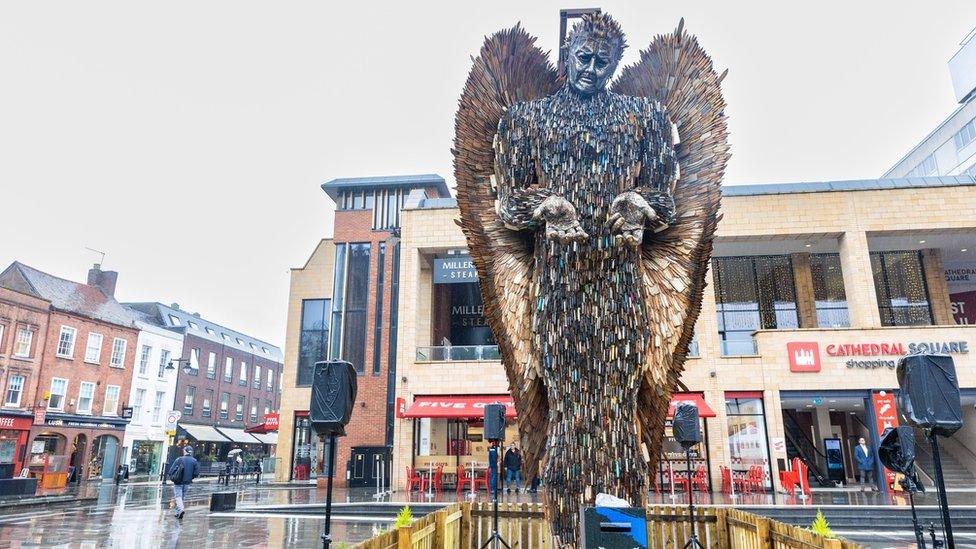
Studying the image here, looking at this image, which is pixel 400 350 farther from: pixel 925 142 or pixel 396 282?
pixel 925 142

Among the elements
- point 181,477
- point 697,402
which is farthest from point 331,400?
point 697,402

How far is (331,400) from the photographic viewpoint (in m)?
5.73

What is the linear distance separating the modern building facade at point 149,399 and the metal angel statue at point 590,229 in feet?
107

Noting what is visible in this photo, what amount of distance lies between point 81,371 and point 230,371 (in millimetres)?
14456

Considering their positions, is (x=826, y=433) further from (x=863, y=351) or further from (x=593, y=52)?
(x=593, y=52)

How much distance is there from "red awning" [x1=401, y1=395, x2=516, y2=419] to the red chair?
70.6 inches

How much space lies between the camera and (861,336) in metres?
18.2

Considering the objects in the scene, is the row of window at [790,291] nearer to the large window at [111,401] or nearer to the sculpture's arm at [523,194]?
the sculpture's arm at [523,194]


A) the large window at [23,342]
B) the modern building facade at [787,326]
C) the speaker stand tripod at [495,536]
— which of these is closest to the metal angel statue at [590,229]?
the speaker stand tripod at [495,536]

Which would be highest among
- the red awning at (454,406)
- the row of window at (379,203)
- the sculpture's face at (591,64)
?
the row of window at (379,203)

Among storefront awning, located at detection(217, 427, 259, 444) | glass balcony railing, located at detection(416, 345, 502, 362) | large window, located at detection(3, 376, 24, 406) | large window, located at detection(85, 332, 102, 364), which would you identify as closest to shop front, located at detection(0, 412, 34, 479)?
large window, located at detection(3, 376, 24, 406)

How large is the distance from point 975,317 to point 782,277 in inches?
304

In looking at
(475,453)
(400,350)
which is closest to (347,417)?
(400,350)

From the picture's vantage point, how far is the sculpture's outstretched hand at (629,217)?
4.84m
